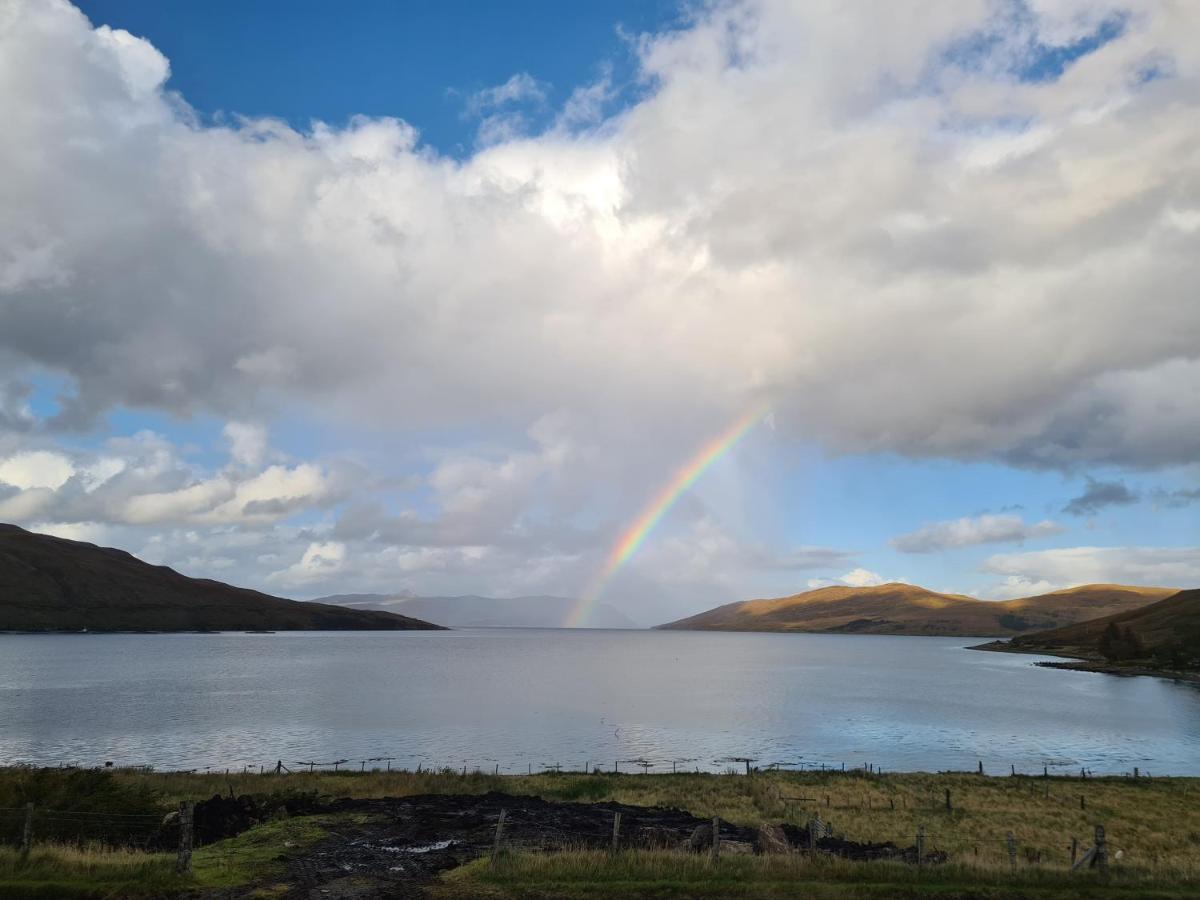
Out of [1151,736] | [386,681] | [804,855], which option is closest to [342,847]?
[804,855]

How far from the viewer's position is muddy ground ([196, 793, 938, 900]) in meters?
27.1

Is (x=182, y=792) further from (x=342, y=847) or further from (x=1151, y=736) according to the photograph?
(x=1151, y=736)

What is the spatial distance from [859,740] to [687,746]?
2177cm

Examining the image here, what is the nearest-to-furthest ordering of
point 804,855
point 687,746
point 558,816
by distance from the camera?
point 804,855, point 558,816, point 687,746

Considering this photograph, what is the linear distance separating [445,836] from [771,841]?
14.3 m

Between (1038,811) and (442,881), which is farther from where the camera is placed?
(1038,811)

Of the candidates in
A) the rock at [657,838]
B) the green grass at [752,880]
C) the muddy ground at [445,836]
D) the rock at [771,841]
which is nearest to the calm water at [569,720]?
the muddy ground at [445,836]

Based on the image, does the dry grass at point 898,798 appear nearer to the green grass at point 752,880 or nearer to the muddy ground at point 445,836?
the muddy ground at point 445,836

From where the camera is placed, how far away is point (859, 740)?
91062 mm

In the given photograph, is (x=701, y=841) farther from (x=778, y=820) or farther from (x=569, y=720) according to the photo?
(x=569, y=720)

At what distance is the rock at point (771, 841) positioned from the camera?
32.3 meters

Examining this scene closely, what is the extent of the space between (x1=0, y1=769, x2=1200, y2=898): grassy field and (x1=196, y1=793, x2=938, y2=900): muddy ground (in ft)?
5.01

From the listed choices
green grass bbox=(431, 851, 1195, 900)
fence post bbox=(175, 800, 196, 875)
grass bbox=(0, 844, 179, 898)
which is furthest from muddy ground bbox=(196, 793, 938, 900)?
grass bbox=(0, 844, 179, 898)

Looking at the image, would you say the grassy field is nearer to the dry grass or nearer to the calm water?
the dry grass
